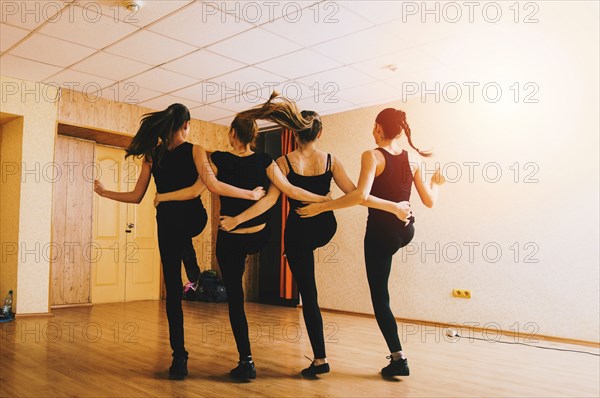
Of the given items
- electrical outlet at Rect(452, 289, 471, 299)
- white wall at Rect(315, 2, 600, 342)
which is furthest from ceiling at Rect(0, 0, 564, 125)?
electrical outlet at Rect(452, 289, 471, 299)

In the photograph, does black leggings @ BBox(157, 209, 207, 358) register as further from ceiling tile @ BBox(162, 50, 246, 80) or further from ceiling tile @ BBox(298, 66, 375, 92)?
ceiling tile @ BBox(298, 66, 375, 92)

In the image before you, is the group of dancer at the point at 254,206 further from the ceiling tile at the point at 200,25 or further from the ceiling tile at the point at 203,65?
the ceiling tile at the point at 203,65

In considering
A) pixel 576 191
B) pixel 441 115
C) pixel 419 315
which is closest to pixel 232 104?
pixel 441 115

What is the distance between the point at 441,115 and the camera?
510 cm

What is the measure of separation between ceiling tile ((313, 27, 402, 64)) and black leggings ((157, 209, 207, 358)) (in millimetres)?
2056

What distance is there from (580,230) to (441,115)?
1760 millimetres

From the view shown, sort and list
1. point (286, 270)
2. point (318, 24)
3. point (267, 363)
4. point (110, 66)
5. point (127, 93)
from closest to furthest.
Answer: point (267, 363)
point (318, 24)
point (110, 66)
point (127, 93)
point (286, 270)

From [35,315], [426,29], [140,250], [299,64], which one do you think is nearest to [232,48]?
[299,64]

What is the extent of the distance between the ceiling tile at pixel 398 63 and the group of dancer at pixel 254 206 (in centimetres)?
166

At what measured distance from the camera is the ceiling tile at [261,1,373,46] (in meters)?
3.36

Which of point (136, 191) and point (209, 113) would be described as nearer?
point (136, 191)

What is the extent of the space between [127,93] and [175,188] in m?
3.30

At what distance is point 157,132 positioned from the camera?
8.54 feet

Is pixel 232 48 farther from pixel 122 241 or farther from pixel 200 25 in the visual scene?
pixel 122 241
